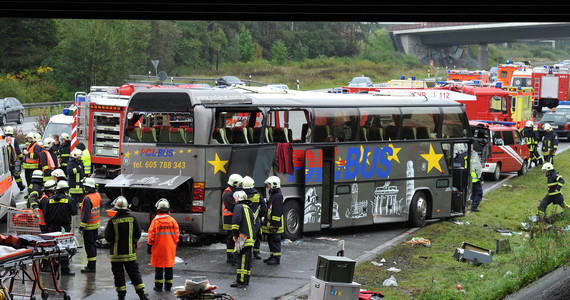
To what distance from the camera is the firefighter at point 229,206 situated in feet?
51.6

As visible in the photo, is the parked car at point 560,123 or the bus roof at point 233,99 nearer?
the bus roof at point 233,99

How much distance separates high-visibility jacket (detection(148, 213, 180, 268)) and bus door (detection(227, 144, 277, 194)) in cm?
366

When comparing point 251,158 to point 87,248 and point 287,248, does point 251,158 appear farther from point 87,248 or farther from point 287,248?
point 87,248

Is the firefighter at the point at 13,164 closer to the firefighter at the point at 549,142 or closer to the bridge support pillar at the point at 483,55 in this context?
the firefighter at the point at 549,142

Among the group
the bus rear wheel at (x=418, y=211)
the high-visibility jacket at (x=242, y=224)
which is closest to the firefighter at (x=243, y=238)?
the high-visibility jacket at (x=242, y=224)

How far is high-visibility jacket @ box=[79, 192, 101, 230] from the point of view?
14.4 m

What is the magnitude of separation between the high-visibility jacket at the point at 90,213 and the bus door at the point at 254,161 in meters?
3.18

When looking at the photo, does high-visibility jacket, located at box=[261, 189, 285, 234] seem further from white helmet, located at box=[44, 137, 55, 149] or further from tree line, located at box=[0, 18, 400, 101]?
tree line, located at box=[0, 18, 400, 101]

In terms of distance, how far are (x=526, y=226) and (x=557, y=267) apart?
5.39 meters

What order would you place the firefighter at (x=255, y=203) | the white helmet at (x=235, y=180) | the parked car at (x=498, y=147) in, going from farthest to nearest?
1. the parked car at (x=498, y=147)
2. the white helmet at (x=235, y=180)
3. the firefighter at (x=255, y=203)

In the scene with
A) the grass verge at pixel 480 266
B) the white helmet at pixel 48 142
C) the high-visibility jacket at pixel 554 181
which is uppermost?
the white helmet at pixel 48 142

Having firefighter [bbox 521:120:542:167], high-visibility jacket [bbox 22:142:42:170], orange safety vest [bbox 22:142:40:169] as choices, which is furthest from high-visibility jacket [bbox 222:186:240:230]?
firefighter [bbox 521:120:542:167]

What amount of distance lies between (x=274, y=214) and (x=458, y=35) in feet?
268

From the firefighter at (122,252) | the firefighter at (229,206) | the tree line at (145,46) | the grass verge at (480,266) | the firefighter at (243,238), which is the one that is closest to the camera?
the firefighter at (122,252)
